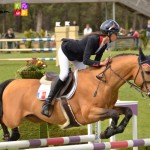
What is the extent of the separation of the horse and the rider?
0.14m

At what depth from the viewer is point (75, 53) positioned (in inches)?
A: 303

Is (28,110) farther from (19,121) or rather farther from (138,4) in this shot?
(138,4)

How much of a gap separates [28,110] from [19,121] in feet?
0.69

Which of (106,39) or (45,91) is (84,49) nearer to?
(106,39)

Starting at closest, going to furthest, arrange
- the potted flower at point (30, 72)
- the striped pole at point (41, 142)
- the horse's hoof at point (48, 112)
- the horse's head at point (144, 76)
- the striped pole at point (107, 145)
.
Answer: the striped pole at point (107, 145), the striped pole at point (41, 142), the horse's head at point (144, 76), the horse's hoof at point (48, 112), the potted flower at point (30, 72)

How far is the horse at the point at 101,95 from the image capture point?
7109 mm

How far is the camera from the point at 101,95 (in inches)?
285

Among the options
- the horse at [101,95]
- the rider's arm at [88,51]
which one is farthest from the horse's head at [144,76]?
the rider's arm at [88,51]

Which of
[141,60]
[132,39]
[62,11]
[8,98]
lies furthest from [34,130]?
[62,11]

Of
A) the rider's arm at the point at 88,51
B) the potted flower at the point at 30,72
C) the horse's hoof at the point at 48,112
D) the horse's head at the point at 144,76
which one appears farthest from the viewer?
the potted flower at the point at 30,72

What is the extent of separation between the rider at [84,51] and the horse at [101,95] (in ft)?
0.45

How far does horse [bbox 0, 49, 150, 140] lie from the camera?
7109mm

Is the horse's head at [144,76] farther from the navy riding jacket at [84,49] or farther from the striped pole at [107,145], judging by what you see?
the striped pole at [107,145]

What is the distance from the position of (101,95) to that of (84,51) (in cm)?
60
